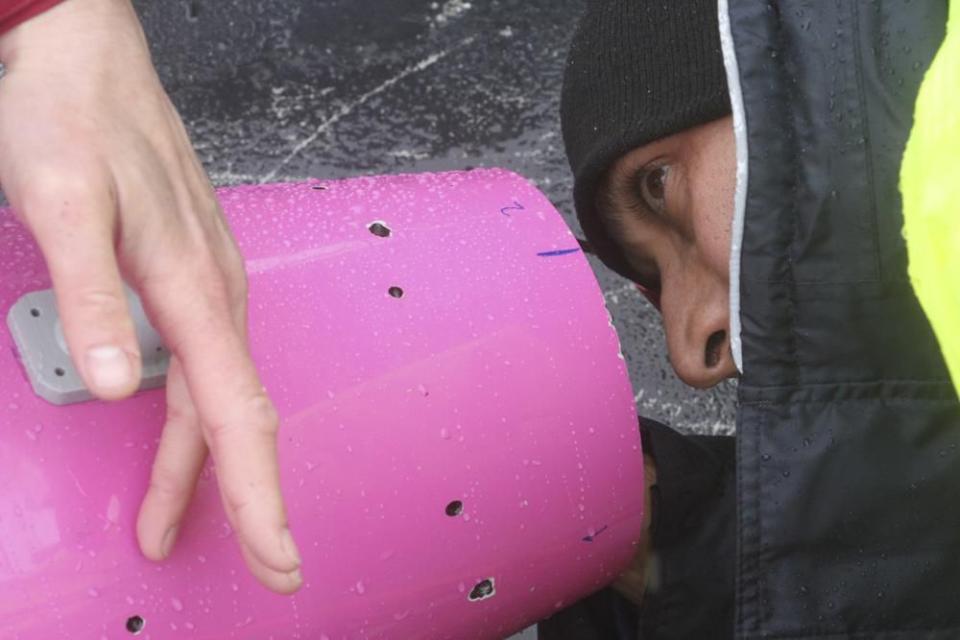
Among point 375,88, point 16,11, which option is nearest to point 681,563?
point 16,11

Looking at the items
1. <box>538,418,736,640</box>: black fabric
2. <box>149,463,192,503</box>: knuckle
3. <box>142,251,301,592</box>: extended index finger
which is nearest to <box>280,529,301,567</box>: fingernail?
<box>142,251,301,592</box>: extended index finger

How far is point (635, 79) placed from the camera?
1218 millimetres

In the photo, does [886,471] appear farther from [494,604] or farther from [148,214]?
[148,214]

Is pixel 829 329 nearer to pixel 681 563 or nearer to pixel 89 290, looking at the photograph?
pixel 681 563

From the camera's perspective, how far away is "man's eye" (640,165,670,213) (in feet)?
4.06

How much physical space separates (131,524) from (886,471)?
62 centimetres

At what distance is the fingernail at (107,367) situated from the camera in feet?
2.07

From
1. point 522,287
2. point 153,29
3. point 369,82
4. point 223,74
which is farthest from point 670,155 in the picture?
point 153,29

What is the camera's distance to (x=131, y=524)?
32.5 inches

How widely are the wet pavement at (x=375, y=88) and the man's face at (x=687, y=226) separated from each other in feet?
1.69

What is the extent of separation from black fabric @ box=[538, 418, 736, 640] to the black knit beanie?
31 cm

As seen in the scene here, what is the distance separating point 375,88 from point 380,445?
1.15m

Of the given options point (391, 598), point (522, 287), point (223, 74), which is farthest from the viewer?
point (223, 74)

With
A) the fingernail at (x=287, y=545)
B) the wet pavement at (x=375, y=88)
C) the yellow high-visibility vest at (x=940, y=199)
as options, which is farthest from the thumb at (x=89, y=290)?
the wet pavement at (x=375, y=88)
